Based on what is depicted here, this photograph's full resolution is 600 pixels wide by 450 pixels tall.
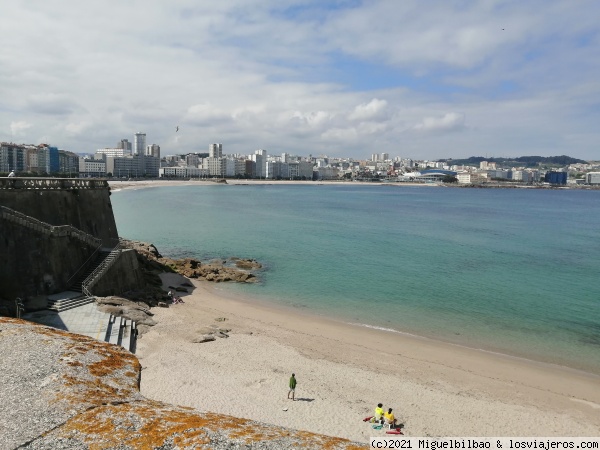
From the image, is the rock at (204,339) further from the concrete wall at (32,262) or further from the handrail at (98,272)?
the concrete wall at (32,262)

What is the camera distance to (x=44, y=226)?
19641 mm

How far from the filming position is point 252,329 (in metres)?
21.8

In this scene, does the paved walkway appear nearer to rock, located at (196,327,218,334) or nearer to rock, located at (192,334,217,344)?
rock, located at (192,334,217,344)

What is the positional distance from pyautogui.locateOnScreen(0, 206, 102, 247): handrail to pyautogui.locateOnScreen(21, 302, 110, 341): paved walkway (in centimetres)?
393

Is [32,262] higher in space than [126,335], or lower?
higher

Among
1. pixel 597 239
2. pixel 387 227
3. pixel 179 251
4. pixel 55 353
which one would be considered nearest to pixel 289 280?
pixel 179 251

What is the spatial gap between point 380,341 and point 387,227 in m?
45.9

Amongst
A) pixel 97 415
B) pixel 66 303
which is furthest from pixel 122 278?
pixel 97 415

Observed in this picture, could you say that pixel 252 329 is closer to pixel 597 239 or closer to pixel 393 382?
pixel 393 382

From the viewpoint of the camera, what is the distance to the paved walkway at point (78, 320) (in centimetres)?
1675

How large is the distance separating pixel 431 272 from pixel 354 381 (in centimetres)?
2241

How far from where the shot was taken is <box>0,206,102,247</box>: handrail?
18188 mm

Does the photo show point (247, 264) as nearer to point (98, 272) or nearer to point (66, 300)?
point (98, 272)

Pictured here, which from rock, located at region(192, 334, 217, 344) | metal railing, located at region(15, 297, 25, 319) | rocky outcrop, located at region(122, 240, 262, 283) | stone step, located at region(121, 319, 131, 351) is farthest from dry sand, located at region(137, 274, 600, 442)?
rocky outcrop, located at region(122, 240, 262, 283)
